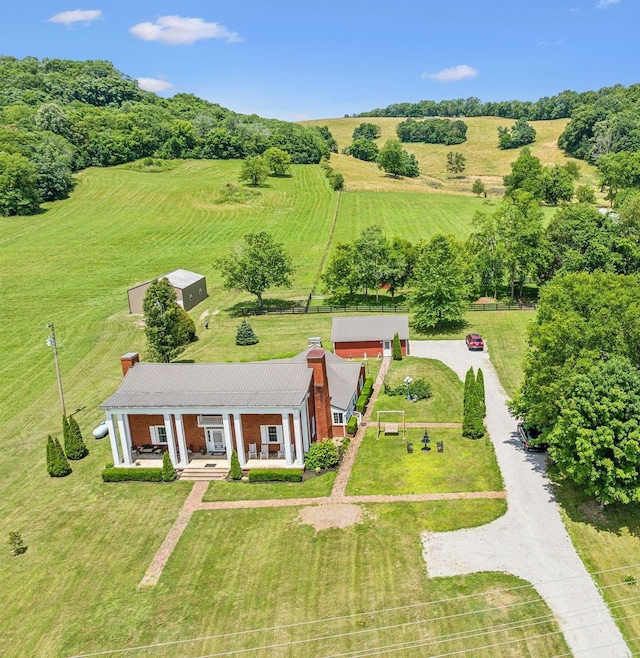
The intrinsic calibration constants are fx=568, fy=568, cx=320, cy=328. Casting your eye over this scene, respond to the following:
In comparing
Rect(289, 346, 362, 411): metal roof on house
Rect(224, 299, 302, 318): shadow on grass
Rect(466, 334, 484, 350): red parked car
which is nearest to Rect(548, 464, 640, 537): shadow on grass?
Rect(289, 346, 362, 411): metal roof on house

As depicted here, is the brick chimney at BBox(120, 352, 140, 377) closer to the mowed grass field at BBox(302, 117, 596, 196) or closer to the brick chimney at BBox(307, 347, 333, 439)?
the brick chimney at BBox(307, 347, 333, 439)

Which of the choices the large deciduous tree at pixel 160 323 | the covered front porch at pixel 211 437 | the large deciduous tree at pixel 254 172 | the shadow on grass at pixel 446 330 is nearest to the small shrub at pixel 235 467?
the covered front porch at pixel 211 437

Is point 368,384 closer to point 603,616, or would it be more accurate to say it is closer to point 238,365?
point 238,365

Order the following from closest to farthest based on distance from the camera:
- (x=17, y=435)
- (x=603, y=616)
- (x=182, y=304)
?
(x=603, y=616), (x=17, y=435), (x=182, y=304)

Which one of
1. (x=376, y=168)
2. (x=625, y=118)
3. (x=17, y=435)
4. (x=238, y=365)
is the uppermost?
(x=625, y=118)

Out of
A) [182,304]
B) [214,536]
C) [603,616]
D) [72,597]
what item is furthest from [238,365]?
[182,304]
